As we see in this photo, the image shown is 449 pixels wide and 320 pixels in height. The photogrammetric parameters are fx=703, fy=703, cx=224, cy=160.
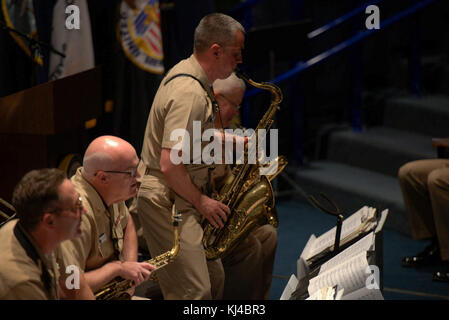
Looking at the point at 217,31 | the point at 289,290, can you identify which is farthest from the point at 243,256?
the point at 217,31

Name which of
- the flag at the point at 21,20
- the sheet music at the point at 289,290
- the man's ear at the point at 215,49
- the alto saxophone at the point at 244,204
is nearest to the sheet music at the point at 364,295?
the sheet music at the point at 289,290

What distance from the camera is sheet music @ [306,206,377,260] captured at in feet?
12.9

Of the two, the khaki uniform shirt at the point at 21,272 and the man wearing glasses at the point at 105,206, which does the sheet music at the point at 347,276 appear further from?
the khaki uniform shirt at the point at 21,272

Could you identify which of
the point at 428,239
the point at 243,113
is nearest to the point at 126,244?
the point at 428,239

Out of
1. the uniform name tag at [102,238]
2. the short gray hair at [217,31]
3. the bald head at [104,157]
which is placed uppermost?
the short gray hair at [217,31]

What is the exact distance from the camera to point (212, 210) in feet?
12.2

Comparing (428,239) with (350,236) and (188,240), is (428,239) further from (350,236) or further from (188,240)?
(188,240)

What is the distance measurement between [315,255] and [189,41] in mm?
2505

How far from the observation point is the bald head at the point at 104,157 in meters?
3.19

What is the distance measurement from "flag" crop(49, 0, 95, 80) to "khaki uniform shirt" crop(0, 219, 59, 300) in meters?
3.13

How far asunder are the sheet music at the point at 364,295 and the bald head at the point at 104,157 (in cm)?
116

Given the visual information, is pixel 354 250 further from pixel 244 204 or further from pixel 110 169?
pixel 110 169

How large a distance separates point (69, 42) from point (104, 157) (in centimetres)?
254

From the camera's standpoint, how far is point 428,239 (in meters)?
5.52
